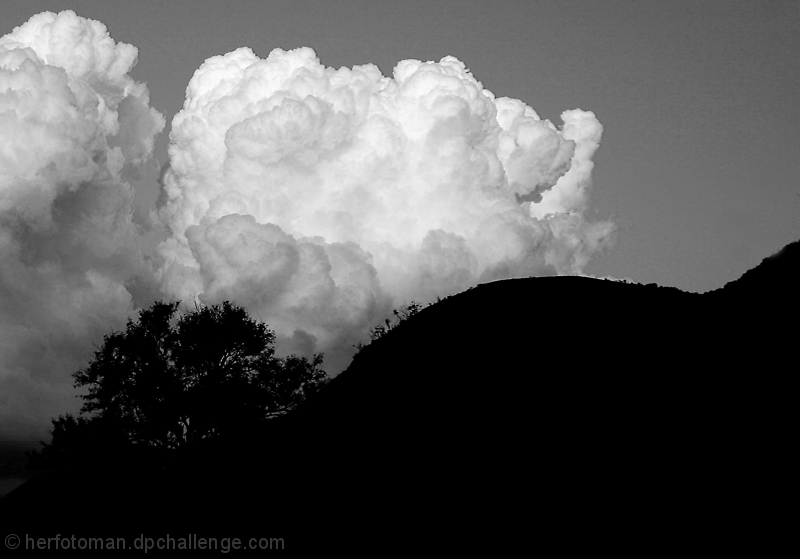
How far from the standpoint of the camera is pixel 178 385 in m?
57.4

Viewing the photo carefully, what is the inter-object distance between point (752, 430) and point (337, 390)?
16.3 m

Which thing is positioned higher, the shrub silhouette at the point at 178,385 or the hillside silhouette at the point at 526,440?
the shrub silhouette at the point at 178,385

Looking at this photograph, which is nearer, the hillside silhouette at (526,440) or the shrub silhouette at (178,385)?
the hillside silhouette at (526,440)

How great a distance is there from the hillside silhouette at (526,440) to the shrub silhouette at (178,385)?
76.9 ft

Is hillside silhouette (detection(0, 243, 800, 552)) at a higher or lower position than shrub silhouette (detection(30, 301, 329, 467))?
lower

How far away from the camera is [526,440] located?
21.8 m

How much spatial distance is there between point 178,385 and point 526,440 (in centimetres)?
4182

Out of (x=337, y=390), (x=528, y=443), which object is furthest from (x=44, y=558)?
(x=528, y=443)

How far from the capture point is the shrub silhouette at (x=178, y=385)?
55594 mm

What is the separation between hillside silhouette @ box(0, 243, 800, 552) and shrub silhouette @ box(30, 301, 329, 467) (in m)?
23.4

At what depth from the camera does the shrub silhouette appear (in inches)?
2189

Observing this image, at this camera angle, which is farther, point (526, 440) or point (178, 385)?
point (178, 385)

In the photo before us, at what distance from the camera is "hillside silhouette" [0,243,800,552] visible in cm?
1867

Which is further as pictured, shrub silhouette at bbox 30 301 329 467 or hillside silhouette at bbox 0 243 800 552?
shrub silhouette at bbox 30 301 329 467
